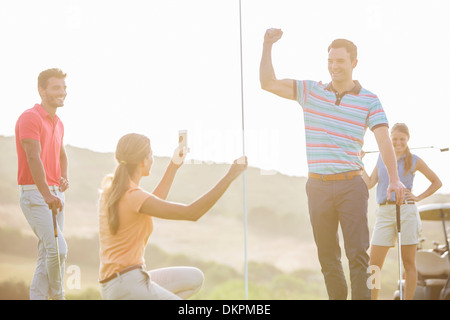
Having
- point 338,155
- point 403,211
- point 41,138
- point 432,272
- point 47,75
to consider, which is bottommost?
point 432,272

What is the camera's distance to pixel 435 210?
180 inches

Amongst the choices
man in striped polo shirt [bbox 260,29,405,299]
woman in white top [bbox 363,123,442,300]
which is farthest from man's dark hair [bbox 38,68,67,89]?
woman in white top [bbox 363,123,442,300]

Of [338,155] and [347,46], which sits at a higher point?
[347,46]

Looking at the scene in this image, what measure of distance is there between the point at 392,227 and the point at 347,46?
4.40 feet

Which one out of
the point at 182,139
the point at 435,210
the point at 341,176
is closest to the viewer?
the point at 182,139

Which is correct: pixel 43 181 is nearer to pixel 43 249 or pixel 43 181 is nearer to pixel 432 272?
pixel 43 249

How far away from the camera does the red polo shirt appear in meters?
3.19

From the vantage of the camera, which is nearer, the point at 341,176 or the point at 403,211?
the point at 341,176

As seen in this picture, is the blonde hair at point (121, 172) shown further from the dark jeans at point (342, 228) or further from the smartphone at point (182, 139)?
the dark jeans at point (342, 228)

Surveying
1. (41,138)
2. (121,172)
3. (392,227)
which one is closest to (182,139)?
(121,172)

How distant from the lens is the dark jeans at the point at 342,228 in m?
2.78

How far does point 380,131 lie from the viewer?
2.85m

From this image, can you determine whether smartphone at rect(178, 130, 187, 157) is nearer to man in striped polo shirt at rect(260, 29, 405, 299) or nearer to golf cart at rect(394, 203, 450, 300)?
man in striped polo shirt at rect(260, 29, 405, 299)
